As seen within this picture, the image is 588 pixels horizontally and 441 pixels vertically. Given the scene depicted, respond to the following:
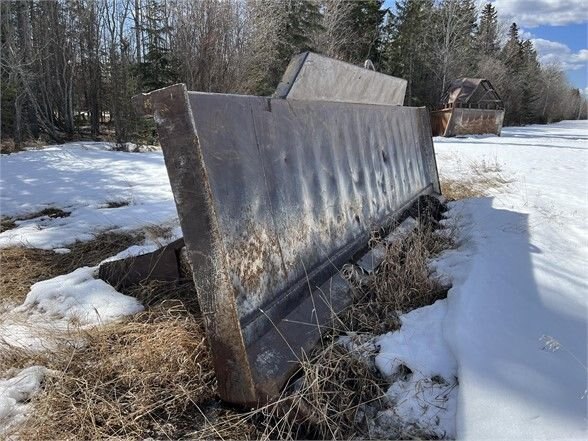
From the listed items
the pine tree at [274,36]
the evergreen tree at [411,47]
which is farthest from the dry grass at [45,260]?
the evergreen tree at [411,47]

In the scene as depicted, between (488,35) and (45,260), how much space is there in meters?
55.1

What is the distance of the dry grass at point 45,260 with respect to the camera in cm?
318

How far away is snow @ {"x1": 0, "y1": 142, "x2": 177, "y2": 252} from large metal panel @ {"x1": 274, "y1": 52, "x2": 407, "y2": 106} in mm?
2235

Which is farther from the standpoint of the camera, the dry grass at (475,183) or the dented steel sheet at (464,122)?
the dented steel sheet at (464,122)

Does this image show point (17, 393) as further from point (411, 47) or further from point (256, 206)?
point (411, 47)

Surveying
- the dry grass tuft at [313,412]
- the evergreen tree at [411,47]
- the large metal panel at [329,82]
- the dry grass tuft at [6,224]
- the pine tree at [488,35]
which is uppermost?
the pine tree at [488,35]

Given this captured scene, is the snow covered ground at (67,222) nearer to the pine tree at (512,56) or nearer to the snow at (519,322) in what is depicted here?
the snow at (519,322)

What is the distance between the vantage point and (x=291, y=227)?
2.36m

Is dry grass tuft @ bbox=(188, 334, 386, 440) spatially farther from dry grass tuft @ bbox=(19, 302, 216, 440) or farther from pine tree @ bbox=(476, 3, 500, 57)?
pine tree @ bbox=(476, 3, 500, 57)

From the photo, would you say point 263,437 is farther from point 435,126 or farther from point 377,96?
point 435,126

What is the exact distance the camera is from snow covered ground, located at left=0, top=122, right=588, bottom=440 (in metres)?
1.69

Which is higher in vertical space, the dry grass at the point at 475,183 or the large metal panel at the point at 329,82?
the large metal panel at the point at 329,82

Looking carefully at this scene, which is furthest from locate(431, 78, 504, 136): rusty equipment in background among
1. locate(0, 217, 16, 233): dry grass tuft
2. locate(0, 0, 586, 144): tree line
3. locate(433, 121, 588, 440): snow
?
locate(0, 217, 16, 233): dry grass tuft

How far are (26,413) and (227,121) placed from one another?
1459 mm
